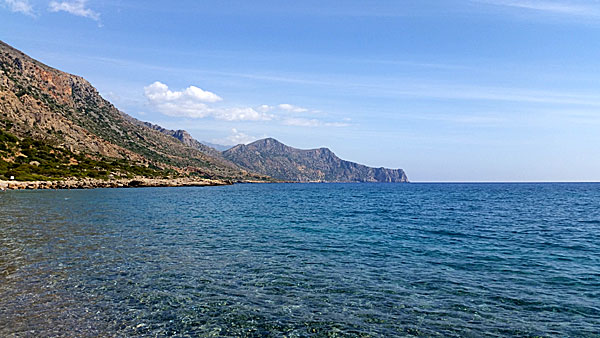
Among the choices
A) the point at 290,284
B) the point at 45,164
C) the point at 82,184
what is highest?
the point at 45,164

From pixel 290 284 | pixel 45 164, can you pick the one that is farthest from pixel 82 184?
pixel 290 284

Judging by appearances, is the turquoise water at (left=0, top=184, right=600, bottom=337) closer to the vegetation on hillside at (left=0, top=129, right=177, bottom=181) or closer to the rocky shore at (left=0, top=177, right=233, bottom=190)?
the rocky shore at (left=0, top=177, right=233, bottom=190)

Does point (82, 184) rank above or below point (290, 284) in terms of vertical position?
below

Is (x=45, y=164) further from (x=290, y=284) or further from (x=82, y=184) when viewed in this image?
(x=290, y=284)

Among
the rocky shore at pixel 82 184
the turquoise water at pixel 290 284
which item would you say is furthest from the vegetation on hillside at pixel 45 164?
the turquoise water at pixel 290 284

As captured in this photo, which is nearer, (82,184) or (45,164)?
(82,184)

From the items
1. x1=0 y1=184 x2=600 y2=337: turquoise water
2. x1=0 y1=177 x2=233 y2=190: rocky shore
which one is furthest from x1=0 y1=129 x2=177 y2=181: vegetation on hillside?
x1=0 y1=184 x2=600 y2=337: turquoise water

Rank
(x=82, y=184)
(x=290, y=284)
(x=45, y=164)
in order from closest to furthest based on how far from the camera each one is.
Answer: (x=290, y=284)
(x=82, y=184)
(x=45, y=164)

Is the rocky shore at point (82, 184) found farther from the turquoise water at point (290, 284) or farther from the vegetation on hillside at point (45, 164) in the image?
the turquoise water at point (290, 284)

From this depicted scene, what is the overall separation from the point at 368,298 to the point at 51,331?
41.3ft

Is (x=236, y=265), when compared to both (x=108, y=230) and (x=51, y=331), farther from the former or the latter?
(x=108, y=230)

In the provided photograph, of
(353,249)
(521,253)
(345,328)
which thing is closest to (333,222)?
(353,249)

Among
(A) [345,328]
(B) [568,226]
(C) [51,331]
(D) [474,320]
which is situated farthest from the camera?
(B) [568,226]

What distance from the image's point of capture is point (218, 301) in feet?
51.4
